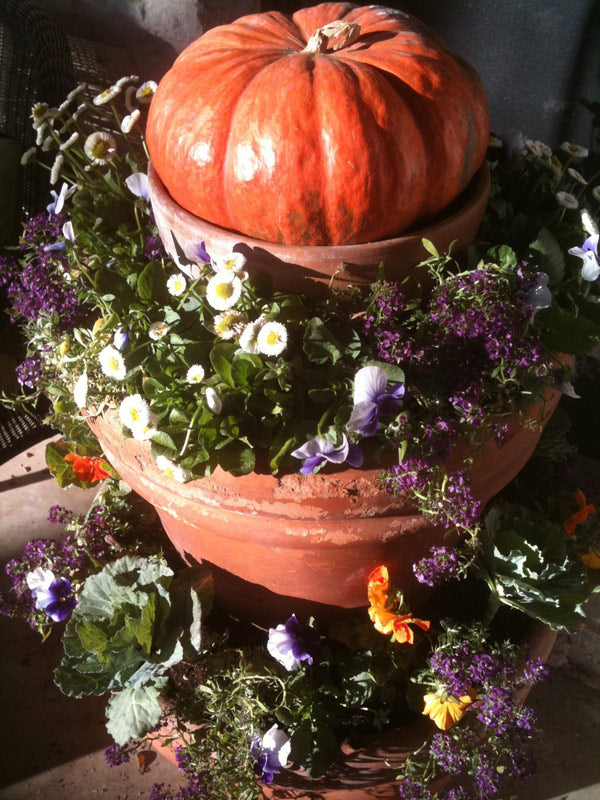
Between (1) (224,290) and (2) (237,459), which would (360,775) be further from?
(1) (224,290)

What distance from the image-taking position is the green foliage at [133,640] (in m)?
1.49

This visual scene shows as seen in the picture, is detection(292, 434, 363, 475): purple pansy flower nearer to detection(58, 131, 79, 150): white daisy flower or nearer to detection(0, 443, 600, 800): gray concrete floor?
detection(58, 131, 79, 150): white daisy flower

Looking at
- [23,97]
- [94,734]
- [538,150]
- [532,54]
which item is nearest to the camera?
[538,150]

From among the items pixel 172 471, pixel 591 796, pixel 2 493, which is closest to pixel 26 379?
pixel 172 471

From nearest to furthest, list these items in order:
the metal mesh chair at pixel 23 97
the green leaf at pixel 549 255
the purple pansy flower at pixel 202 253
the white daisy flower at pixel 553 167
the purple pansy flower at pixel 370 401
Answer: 1. the purple pansy flower at pixel 370 401
2. the purple pansy flower at pixel 202 253
3. the green leaf at pixel 549 255
4. the white daisy flower at pixel 553 167
5. the metal mesh chair at pixel 23 97

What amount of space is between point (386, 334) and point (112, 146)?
2.86ft

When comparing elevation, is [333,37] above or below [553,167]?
above

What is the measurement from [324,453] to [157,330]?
0.41m

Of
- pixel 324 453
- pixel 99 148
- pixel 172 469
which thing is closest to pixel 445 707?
pixel 324 453

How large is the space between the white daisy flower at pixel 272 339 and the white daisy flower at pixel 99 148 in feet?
2.36

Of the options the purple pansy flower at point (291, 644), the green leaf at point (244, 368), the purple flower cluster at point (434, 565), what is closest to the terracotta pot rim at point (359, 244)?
the green leaf at point (244, 368)

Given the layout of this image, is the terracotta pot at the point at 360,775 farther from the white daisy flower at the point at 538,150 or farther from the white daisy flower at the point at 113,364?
the white daisy flower at the point at 538,150

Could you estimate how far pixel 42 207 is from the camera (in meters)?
2.14

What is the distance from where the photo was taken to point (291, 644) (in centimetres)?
150
